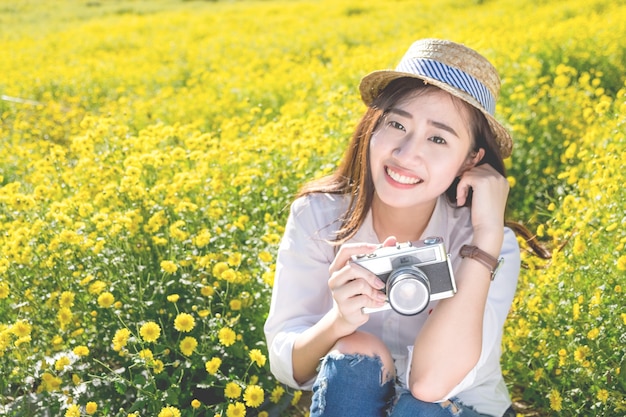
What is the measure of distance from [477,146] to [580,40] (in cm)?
494

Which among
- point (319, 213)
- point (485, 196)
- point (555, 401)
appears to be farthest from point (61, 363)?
point (555, 401)

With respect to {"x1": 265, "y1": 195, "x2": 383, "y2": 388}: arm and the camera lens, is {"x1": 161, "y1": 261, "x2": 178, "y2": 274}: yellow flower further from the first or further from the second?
the camera lens

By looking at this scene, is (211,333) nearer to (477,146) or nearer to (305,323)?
(305,323)

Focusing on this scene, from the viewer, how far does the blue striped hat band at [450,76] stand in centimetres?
183

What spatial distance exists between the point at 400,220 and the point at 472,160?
0.91ft

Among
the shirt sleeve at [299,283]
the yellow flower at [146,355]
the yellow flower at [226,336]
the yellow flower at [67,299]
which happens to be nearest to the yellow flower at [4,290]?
the yellow flower at [67,299]

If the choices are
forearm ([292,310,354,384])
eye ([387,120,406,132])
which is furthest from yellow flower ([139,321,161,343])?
eye ([387,120,406,132])

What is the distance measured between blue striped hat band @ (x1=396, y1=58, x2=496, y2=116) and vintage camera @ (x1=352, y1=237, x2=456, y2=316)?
48cm

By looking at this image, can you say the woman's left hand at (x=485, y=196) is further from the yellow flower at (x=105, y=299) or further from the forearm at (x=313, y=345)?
the yellow flower at (x=105, y=299)

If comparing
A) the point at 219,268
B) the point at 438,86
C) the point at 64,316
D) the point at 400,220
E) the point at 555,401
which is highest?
the point at 438,86

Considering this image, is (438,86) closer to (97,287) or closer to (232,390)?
(232,390)

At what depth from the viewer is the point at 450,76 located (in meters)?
1.83

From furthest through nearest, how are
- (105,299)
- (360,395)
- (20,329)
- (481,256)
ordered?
(105,299), (20,329), (481,256), (360,395)

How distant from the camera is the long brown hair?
76.7 inches
